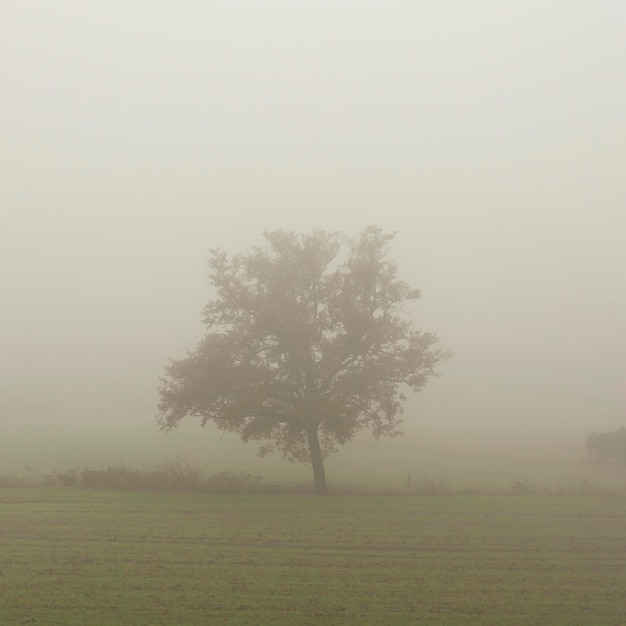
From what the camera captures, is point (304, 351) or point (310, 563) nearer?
point (310, 563)

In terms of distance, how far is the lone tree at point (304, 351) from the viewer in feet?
109

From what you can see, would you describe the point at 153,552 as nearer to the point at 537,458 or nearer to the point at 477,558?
the point at 477,558

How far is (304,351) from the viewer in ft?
110

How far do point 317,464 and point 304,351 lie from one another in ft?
16.7

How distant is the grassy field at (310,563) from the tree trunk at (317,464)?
5.02 meters

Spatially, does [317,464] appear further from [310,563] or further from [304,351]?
[310,563]

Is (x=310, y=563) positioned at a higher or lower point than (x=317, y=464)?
lower

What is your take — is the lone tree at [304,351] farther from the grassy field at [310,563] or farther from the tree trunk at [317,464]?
the grassy field at [310,563]

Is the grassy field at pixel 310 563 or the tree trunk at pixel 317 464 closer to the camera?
the grassy field at pixel 310 563

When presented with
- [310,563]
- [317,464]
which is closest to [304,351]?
[317,464]

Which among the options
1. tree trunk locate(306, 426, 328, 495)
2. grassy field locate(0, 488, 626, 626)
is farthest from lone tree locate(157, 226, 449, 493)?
grassy field locate(0, 488, 626, 626)

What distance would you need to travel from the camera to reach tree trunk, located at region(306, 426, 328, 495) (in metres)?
33.3

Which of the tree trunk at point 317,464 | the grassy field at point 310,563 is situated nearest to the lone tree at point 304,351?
the tree trunk at point 317,464

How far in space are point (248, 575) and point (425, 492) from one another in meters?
17.6
